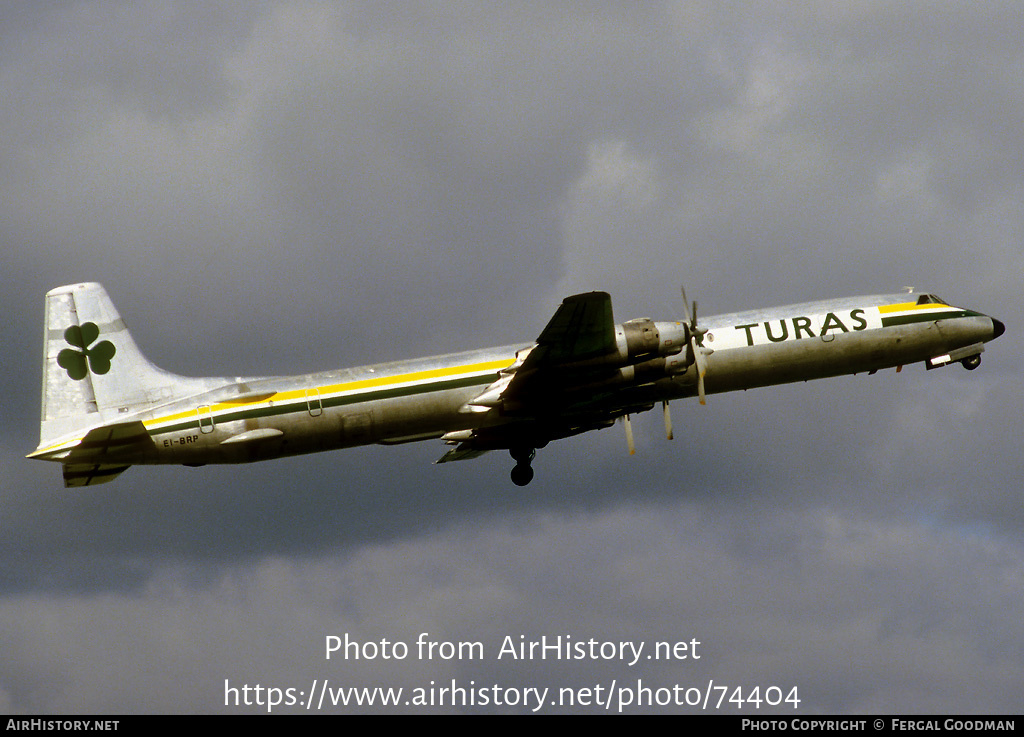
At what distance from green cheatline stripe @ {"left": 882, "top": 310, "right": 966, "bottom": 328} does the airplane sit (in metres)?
0.36

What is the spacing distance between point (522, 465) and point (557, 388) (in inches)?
265

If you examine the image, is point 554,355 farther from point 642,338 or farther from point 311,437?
point 311,437

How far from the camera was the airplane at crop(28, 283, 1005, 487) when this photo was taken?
41000 millimetres

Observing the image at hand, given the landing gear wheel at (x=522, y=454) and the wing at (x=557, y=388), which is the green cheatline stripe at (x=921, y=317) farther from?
the landing gear wheel at (x=522, y=454)

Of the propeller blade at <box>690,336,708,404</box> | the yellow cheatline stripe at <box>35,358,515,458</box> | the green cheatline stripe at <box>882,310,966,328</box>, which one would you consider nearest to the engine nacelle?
the propeller blade at <box>690,336,708,404</box>

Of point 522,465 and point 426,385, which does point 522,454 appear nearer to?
point 522,465

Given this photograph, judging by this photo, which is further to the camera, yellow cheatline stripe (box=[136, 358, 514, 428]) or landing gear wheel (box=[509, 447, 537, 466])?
landing gear wheel (box=[509, 447, 537, 466])

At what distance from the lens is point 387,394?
139 feet

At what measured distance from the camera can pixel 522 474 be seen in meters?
48.2

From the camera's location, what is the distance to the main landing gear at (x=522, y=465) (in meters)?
48.0

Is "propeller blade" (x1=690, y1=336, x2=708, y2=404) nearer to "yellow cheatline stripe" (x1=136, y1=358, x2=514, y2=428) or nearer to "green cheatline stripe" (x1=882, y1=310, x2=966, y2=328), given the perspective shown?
"yellow cheatline stripe" (x1=136, y1=358, x2=514, y2=428)

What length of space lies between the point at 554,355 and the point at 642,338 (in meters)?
3.16

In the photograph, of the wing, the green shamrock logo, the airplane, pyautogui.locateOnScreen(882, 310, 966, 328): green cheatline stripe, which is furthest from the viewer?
pyautogui.locateOnScreen(882, 310, 966, 328): green cheatline stripe
